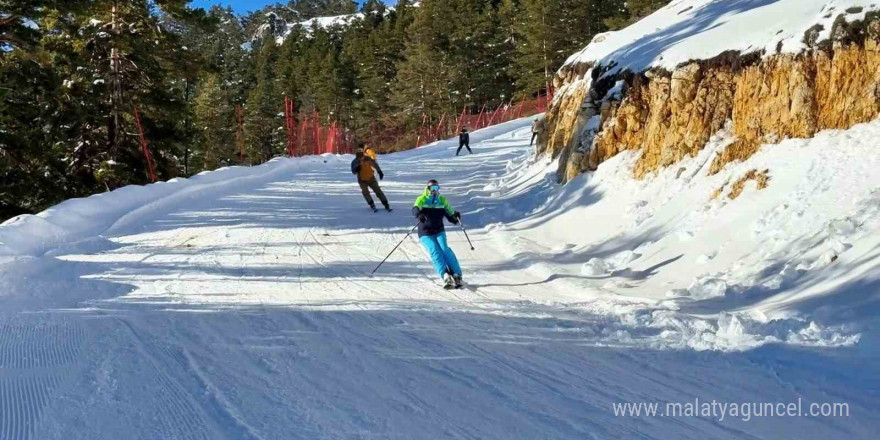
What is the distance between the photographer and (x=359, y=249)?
35.2 ft

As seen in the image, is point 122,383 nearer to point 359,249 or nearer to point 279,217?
point 359,249

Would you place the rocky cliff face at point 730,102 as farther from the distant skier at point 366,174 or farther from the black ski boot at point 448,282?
the black ski boot at point 448,282

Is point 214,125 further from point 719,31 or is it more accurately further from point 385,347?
point 385,347

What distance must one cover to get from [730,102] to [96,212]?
12.5 m

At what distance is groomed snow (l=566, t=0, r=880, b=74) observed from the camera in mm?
9680

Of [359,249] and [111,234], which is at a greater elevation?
[111,234]

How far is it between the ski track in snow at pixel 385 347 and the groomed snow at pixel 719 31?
2422 mm

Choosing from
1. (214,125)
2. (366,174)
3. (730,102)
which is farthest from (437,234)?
(214,125)

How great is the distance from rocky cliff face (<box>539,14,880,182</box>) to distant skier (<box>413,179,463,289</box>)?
191 inches

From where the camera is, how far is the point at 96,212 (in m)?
12.5

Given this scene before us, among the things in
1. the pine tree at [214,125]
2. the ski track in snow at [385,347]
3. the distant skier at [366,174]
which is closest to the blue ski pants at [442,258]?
the ski track in snow at [385,347]

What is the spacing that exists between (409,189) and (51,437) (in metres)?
15.6

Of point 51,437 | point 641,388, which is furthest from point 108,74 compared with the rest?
point 641,388

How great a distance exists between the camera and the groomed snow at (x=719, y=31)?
9680 millimetres
